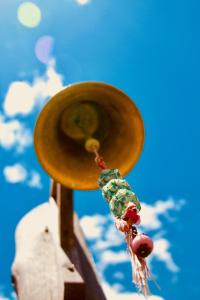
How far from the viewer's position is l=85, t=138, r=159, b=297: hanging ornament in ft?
6.27

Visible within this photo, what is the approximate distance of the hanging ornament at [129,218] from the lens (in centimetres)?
191

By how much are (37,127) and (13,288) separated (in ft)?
3.83

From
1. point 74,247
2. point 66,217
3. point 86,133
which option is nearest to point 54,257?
point 74,247

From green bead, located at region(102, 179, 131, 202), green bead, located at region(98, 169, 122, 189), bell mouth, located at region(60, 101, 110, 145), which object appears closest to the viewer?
green bead, located at region(102, 179, 131, 202)

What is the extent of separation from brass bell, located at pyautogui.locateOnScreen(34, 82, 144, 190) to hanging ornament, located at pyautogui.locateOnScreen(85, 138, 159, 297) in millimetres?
498

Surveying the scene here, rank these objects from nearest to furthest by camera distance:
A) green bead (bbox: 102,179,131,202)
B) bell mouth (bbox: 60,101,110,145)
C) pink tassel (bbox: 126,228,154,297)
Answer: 1. pink tassel (bbox: 126,228,154,297)
2. green bead (bbox: 102,179,131,202)
3. bell mouth (bbox: 60,101,110,145)

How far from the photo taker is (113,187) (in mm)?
2336

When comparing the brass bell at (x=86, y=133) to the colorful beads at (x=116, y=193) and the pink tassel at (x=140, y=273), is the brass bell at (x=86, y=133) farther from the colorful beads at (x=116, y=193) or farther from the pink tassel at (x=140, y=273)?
the pink tassel at (x=140, y=273)

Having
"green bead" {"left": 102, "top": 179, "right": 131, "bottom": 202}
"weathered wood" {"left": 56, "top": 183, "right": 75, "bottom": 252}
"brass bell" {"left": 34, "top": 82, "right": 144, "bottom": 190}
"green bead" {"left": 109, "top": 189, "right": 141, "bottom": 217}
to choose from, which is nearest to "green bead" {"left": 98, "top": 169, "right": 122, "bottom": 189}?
"green bead" {"left": 102, "top": 179, "right": 131, "bottom": 202}

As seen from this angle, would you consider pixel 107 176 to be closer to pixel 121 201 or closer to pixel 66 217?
pixel 121 201

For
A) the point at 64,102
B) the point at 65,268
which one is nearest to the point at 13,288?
the point at 65,268

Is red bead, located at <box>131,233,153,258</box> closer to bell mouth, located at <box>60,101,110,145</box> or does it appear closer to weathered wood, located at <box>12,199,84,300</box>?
weathered wood, located at <box>12,199,84,300</box>

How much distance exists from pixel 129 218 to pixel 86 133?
109cm

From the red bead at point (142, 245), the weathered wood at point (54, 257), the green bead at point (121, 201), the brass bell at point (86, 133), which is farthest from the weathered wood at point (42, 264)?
the red bead at point (142, 245)
